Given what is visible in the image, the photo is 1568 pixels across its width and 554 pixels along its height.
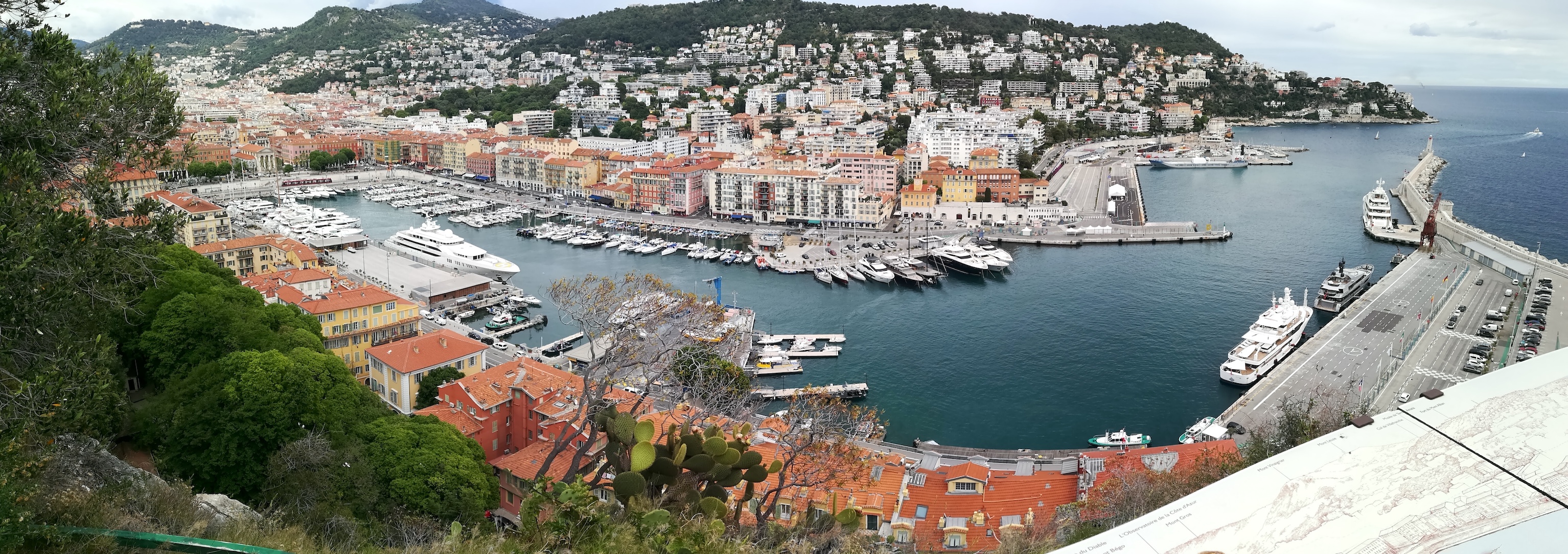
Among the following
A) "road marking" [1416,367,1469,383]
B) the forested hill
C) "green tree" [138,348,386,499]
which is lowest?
"road marking" [1416,367,1469,383]

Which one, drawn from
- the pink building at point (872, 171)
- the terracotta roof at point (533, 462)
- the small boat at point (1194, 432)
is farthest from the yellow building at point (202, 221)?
the small boat at point (1194, 432)

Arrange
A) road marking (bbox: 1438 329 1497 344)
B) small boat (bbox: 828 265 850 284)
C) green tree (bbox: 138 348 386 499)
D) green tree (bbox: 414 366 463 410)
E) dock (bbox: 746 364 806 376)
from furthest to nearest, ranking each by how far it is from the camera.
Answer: small boat (bbox: 828 265 850 284) < dock (bbox: 746 364 806 376) < road marking (bbox: 1438 329 1497 344) < green tree (bbox: 414 366 463 410) < green tree (bbox: 138 348 386 499)

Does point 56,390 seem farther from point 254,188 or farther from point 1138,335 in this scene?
point 254,188

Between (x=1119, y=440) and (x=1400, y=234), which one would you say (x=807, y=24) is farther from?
(x=1119, y=440)

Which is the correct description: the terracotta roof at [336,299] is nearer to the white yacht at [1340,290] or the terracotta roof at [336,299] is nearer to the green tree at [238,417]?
the green tree at [238,417]

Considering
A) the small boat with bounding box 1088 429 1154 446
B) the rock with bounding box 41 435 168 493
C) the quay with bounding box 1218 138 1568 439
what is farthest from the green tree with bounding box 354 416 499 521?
the quay with bounding box 1218 138 1568 439

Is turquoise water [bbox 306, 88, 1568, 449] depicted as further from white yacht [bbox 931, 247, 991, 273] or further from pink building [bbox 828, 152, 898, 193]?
pink building [bbox 828, 152, 898, 193]
